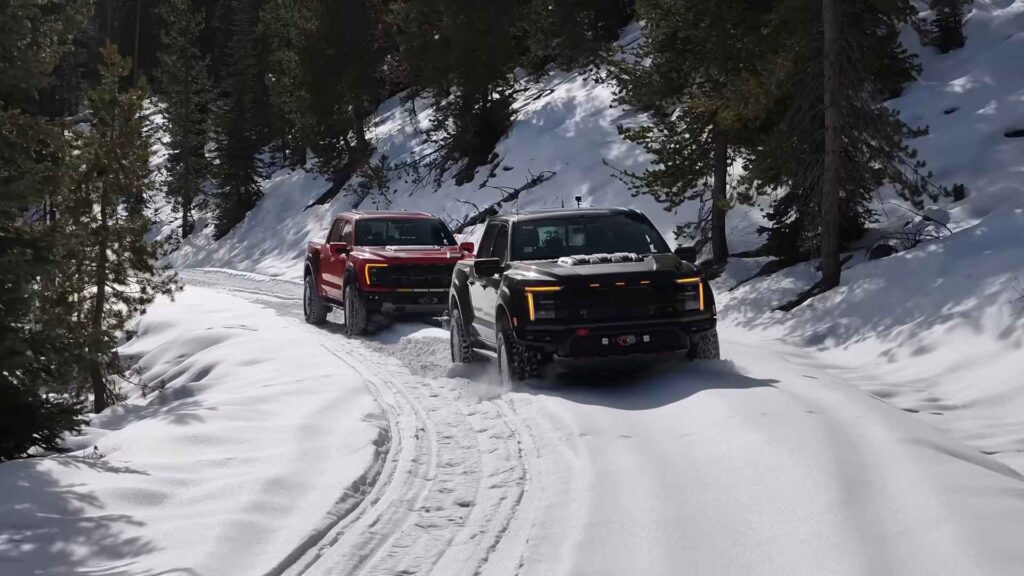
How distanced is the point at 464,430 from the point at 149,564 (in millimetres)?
3898

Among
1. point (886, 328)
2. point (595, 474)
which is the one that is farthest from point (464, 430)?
point (886, 328)

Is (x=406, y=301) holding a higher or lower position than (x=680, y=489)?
higher

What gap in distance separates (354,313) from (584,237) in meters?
6.30

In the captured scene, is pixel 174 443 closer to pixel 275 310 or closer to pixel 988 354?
pixel 988 354

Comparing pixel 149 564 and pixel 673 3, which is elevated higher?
pixel 673 3

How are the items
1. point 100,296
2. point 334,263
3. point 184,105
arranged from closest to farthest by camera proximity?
point 334,263, point 100,296, point 184,105

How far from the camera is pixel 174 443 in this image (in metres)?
8.46

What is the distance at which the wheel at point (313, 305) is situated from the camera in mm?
18828

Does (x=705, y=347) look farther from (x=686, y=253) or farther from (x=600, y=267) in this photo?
(x=600, y=267)

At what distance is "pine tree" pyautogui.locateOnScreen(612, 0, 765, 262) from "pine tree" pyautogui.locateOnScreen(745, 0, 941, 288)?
2.58 feet

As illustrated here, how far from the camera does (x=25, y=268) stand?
948 centimetres

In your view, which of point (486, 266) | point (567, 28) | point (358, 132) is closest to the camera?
point (486, 266)

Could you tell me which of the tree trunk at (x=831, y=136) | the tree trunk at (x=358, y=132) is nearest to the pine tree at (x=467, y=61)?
the tree trunk at (x=358, y=132)

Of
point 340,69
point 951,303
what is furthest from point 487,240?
point 340,69
